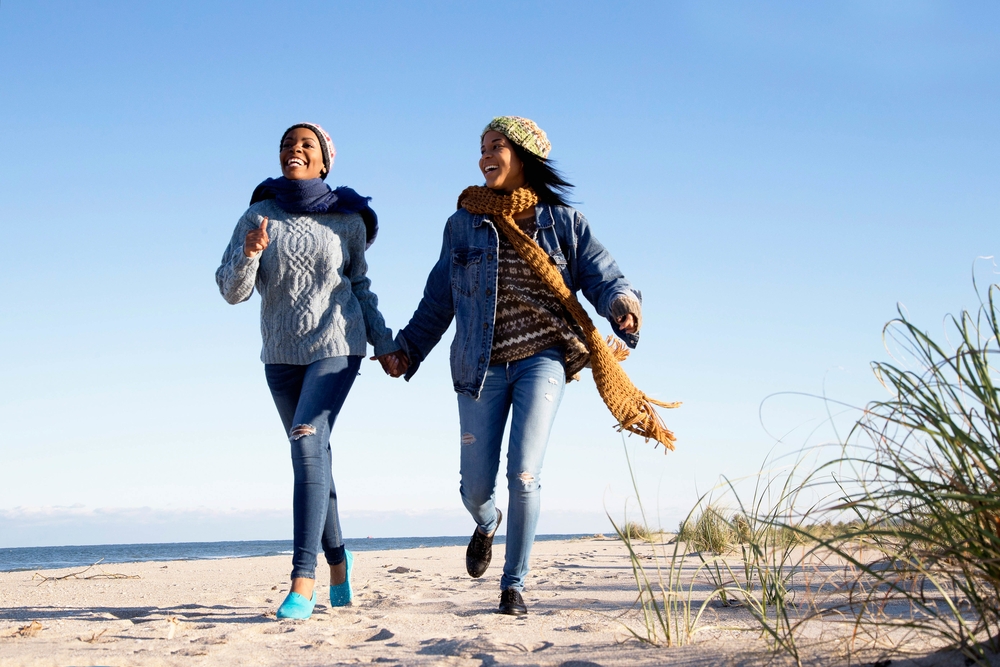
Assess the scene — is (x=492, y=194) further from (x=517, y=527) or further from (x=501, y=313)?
(x=517, y=527)

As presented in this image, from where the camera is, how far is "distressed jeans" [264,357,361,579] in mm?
3463

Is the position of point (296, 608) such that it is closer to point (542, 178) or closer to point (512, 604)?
point (512, 604)

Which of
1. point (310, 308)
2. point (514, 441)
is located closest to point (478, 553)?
point (514, 441)

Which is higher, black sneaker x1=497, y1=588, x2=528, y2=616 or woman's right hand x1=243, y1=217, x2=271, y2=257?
woman's right hand x1=243, y1=217, x2=271, y2=257

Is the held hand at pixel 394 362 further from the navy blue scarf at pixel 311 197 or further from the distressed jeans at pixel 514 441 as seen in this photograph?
the navy blue scarf at pixel 311 197

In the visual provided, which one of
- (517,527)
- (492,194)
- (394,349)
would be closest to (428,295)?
(394,349)

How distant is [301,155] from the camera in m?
3.98

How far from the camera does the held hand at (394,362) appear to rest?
13.0ft

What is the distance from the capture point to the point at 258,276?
3832mm

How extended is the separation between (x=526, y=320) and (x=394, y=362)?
74 cm

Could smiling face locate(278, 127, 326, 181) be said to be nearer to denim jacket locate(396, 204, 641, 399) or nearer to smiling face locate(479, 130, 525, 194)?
denim jacket locate(396, 204, 641, 399)

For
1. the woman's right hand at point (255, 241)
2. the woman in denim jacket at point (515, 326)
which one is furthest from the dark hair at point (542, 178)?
the woman's right hand at point (255, 241)

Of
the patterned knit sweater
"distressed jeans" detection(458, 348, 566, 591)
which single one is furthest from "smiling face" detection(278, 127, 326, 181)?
"distressed jeans" detection(458, 348, 566, 591)

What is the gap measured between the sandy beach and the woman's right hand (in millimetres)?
1548
